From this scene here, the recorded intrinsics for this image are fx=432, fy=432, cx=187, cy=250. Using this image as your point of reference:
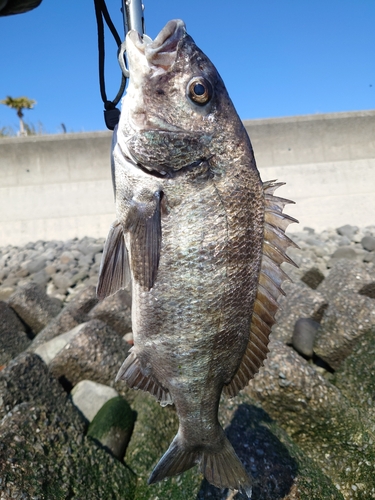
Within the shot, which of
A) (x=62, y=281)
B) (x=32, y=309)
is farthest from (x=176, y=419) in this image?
(x=62, y=281)

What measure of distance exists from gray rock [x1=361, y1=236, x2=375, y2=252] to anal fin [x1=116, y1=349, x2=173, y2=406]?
8795 millimetres

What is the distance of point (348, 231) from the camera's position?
11.2 metres

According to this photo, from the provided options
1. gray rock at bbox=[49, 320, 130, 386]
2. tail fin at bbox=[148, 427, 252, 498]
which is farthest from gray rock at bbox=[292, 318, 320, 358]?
tail fin at bbox=[148, 427, 252, 498]

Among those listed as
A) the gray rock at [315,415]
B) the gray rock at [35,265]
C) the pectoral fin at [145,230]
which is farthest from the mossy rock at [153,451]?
the gray rock at [35,265]

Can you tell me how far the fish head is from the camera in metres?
1.70

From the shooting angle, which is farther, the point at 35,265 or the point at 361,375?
the point at 35,265

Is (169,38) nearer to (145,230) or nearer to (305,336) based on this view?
(145,230)

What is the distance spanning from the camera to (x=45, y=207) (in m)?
12.6

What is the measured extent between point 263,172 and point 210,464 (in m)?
11.5

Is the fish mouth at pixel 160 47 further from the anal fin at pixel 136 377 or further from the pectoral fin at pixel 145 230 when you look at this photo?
the anal fin at pixel 136 377

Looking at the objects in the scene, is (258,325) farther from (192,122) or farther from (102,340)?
(102,340)

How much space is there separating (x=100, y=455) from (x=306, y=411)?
182 cm

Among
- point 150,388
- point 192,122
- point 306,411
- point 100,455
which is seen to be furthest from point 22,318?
point 192,122

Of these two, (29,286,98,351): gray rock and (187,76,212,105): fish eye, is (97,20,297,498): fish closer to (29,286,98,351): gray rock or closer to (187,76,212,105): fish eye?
(187,76,212,105): fish eye
